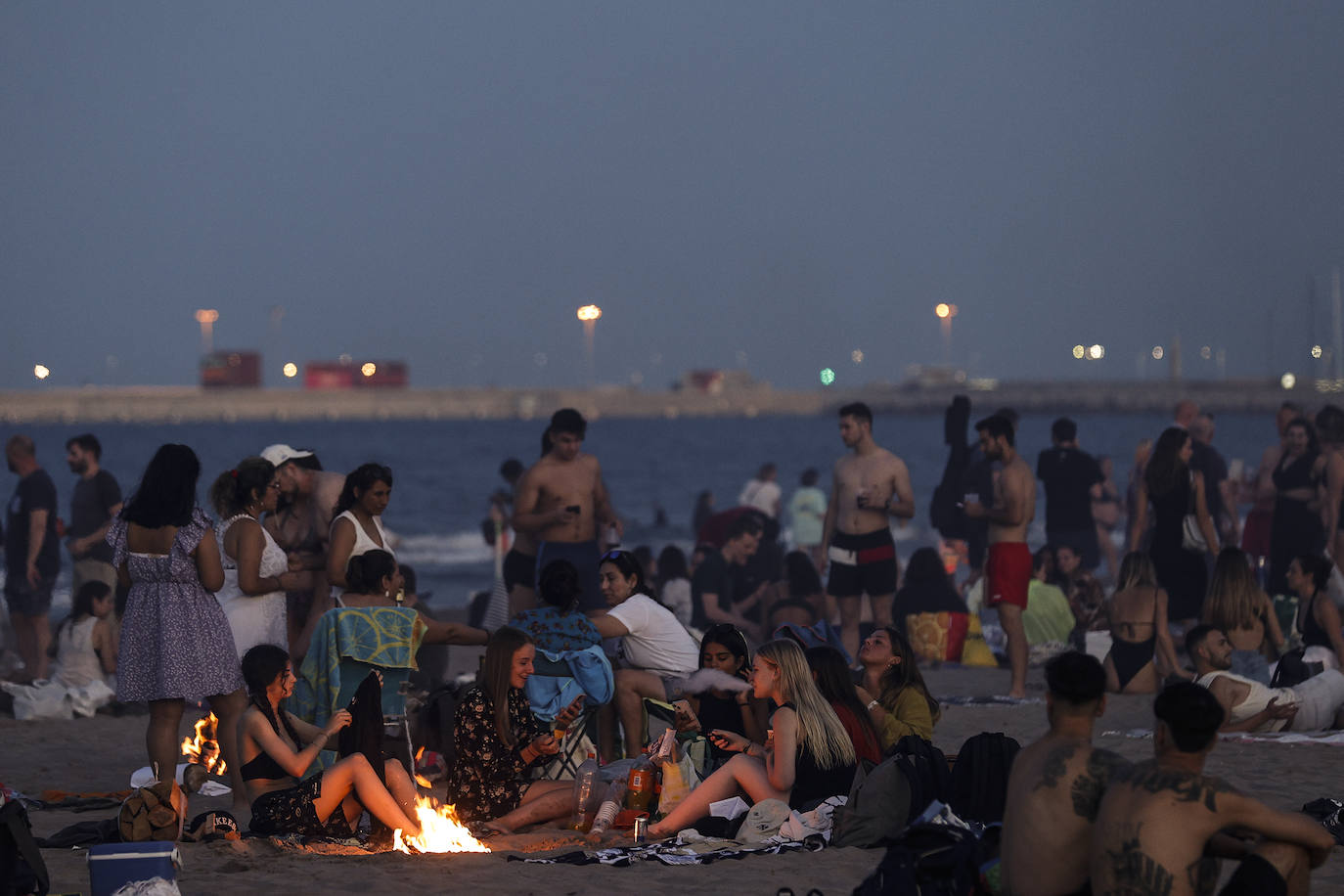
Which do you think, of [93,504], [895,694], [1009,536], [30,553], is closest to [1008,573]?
[1009,536]

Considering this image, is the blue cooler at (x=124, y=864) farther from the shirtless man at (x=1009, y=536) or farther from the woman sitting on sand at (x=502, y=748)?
the shirtless man at (x=1009, y=536)

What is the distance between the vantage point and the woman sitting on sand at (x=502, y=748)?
6.04 meters

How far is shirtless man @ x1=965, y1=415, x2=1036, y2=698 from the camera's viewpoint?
Result: 29.5 ft

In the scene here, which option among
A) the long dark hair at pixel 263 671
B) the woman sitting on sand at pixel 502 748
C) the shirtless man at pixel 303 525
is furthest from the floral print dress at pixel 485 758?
the shirtless man at pixel 303 525

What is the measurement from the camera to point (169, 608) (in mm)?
6414

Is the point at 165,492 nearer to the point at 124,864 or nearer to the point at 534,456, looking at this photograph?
the point at 124,864

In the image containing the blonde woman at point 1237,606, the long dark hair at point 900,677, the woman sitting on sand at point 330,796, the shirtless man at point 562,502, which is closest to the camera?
the woman sitting on sand at point 330,796

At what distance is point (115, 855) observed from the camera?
466 centimetres

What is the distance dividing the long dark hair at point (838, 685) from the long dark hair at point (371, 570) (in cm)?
183

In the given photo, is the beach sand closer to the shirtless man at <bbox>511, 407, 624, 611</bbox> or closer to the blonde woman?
the blonde woman

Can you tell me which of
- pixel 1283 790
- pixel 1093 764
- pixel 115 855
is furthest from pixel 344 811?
pixel 1283 790

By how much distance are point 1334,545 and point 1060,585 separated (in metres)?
1.82

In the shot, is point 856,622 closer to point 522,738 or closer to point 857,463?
point 857,463

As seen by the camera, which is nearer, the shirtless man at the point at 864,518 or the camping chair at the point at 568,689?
the camping chair at the point at 568,689
